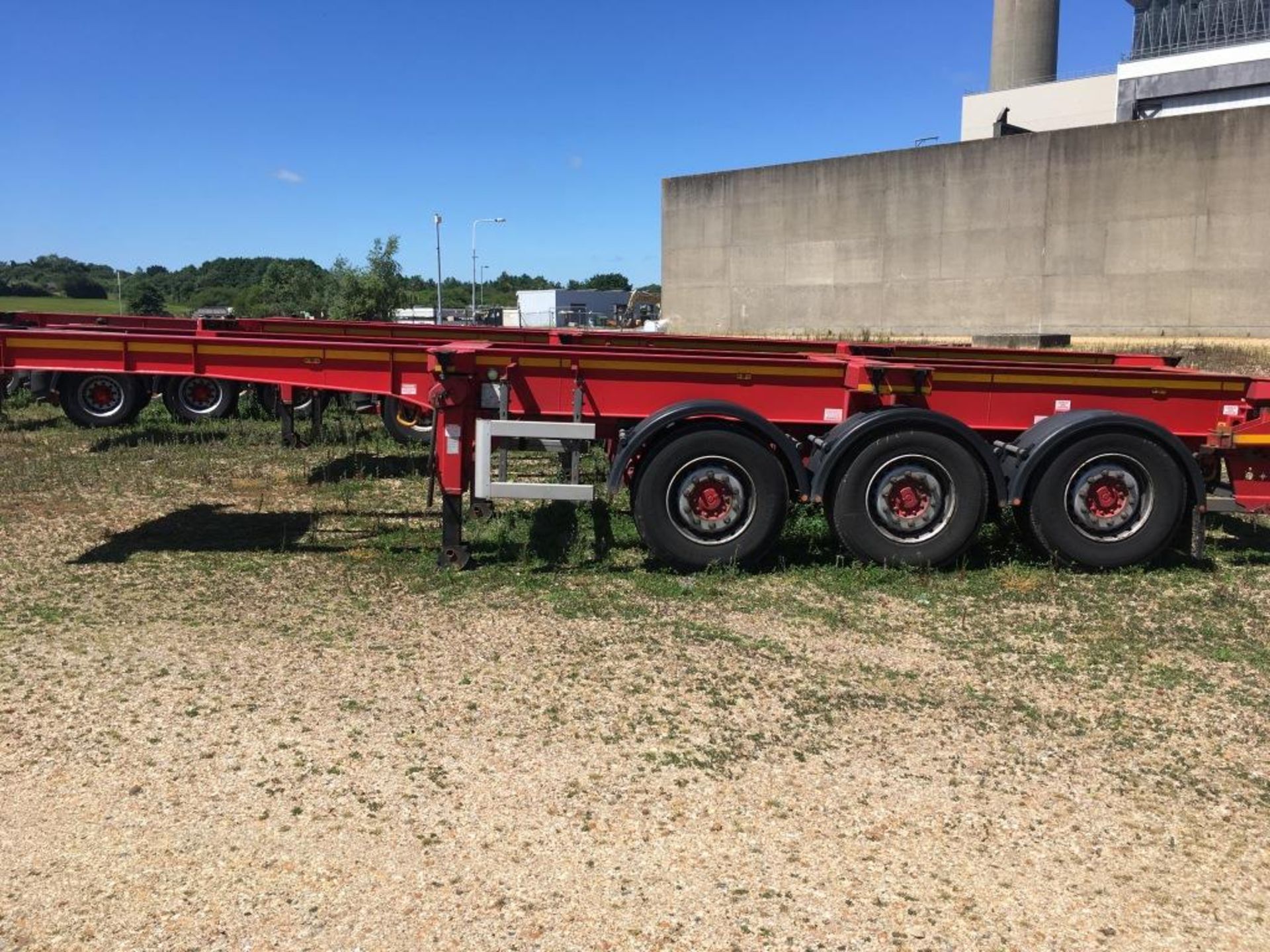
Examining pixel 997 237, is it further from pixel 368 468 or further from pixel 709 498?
pixel 709 498

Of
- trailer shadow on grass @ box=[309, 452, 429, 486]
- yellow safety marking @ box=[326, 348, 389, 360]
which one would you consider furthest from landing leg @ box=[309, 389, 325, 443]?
yellow safety marking @ box=[326, 348, 389, 360]

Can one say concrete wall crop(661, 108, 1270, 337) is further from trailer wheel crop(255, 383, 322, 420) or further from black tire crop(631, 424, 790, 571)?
black tire crop(631, 424, 790, 571)

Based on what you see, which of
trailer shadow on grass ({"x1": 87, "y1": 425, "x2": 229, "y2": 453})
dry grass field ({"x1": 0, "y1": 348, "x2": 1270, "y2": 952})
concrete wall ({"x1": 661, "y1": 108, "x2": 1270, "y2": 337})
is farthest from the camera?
concrete wall ({"x1": 661, "y1": 108, "x2": 1270, "y2": 337})

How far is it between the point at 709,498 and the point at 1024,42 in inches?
2445

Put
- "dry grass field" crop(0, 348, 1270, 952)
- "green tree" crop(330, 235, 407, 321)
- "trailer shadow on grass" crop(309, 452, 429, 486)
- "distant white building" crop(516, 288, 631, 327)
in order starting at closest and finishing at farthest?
"dry grass field" crop(0, 348, 1270, 952) < "trailer shadow on grass" crop(309, 452, 429, 486) < "green tree" crop(330, 235, 407, 321) < "distant white building" crop(516, 288, 631, 327)

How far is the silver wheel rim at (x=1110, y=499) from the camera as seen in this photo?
6.60m

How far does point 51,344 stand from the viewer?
277 inches

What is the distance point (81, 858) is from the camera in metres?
3.16

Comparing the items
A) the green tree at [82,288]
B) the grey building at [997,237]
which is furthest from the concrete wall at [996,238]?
the green tree at [82,288]

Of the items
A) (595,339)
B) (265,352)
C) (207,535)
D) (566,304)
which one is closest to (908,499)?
(265,352)

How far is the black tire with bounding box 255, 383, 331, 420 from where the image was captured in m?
13.0

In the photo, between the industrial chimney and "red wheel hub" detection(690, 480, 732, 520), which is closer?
"red wheel hub" detection(690, 480, 732, 520)

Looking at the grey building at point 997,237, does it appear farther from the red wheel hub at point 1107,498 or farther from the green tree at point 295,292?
the red wheel hub at point 1107,498

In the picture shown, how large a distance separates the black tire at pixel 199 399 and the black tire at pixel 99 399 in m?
0.44
